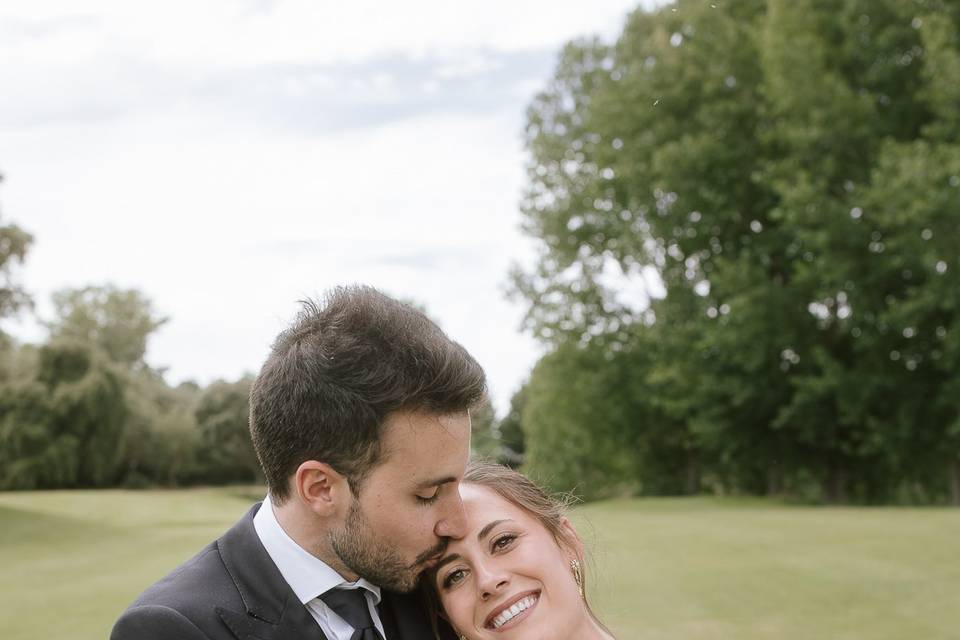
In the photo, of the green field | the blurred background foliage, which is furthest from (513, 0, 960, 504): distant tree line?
the green field

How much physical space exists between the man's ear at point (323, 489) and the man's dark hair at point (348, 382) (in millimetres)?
24

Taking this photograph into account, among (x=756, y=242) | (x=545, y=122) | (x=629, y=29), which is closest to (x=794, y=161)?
(x=756, y=242)

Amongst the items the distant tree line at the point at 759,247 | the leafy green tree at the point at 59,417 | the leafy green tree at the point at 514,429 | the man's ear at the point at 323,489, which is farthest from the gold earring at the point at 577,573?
the leafy green tree at the point at 514,429

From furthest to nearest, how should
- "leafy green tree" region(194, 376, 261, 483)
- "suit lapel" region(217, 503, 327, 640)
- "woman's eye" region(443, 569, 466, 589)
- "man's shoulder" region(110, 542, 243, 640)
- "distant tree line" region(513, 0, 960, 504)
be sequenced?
1. "leafy green tree" region(194, 376, 261, 483)
2. "distant tree line" region(513, 0, 960, 504)
3. "woman's eye" region(443, 569, 466, 589)
4. "suit lapel" region(217, 503, 327, 640)
5. "man's shoulder" region(110, 542, 243, 640)

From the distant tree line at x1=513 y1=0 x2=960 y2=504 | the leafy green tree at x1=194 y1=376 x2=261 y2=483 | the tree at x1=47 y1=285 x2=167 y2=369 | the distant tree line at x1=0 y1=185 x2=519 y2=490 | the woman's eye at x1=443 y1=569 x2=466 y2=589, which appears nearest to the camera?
the woman's eye at x1=443 y1=569 x2=466 y2=589

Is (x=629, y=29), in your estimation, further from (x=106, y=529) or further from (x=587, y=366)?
(x=106, y=529)

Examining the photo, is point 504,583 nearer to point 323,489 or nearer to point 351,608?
point 351,608

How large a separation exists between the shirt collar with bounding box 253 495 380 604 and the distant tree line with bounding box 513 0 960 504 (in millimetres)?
21997

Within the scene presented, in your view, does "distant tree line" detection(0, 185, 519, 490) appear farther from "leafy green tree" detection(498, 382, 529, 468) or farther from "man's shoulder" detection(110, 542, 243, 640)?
"man's shoulder" detection(110, 542, 243, 640)

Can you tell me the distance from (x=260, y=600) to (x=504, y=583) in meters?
0.78

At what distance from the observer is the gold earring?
366cm

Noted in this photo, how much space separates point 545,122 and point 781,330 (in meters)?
13.1

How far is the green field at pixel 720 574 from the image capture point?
32.6 ft

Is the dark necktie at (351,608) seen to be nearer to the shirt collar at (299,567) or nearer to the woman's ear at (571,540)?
the shirt collar at (299,567)
